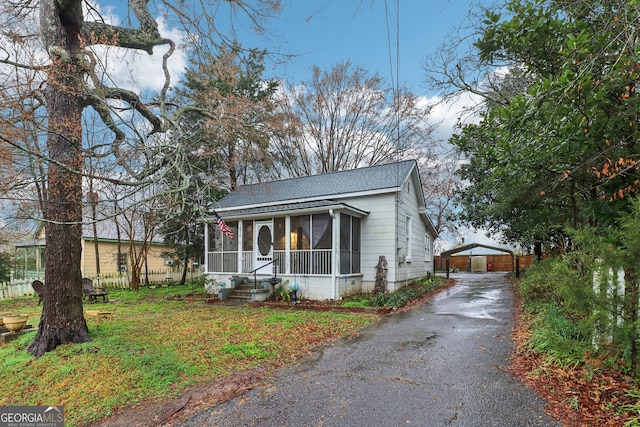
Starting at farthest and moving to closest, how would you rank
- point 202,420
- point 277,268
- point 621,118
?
1. point 277,268
2. point 621,118
3. point 202,420

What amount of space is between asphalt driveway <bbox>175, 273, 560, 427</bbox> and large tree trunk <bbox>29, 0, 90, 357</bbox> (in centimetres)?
405

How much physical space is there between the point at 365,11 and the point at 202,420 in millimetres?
4897

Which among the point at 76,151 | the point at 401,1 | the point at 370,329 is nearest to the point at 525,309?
the point at 370,329

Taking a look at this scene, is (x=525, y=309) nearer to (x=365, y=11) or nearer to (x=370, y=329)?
(x=370, y=329)

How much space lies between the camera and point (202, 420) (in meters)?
3.58

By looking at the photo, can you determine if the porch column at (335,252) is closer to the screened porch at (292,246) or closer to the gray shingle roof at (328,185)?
the screened porch at (292,246)

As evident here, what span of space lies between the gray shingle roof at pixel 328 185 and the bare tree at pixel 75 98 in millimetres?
6327

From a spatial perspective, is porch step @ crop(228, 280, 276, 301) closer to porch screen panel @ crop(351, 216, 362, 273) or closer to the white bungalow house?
the white bungalow house

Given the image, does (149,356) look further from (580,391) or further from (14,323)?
(580,391)

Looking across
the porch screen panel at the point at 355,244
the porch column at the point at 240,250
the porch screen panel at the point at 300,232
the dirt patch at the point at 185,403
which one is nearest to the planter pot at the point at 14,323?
the dirt patch at the point at 185,403

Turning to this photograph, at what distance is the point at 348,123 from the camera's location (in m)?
25.1

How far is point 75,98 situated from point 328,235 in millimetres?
8229

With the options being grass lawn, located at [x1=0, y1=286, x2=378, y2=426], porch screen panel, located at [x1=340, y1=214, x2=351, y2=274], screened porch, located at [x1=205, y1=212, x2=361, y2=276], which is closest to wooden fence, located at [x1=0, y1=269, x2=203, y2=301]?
screened porch, located at [x1=205, y1=212, x2=361, y2=276]

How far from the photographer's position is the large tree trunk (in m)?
5.86
